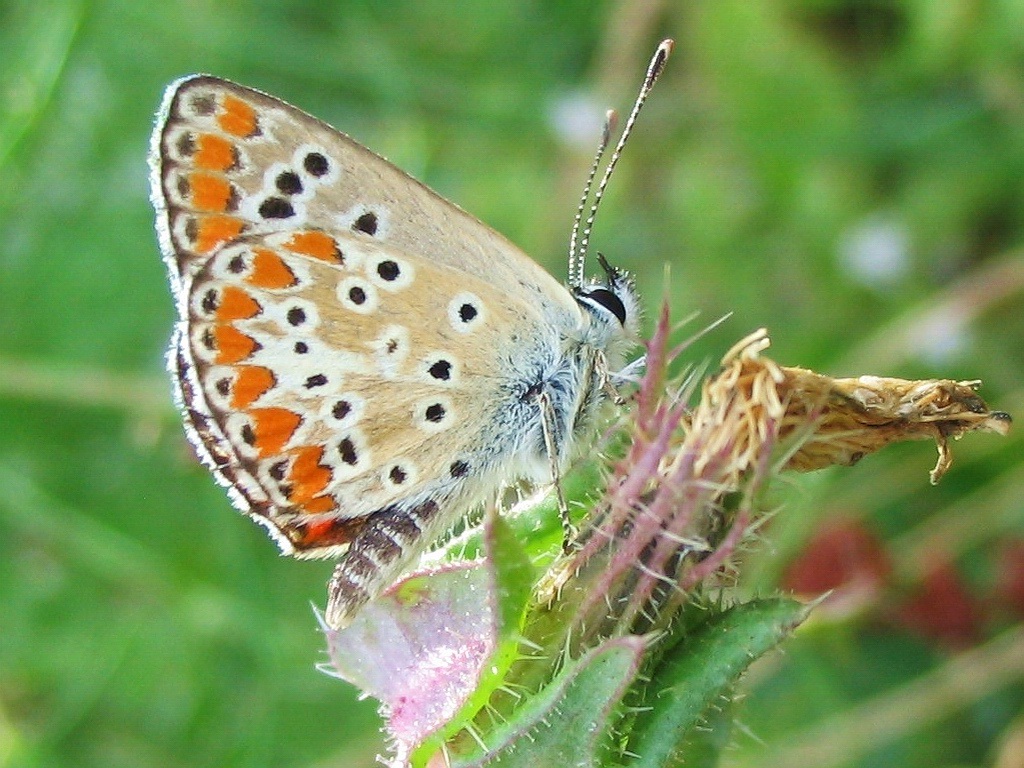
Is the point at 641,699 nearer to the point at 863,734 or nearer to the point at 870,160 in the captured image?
the point at 863,734

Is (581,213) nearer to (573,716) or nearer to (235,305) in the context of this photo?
(235,305)

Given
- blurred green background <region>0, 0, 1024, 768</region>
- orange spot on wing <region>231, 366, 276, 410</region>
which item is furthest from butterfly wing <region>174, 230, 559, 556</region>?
blurred green background <region>0, 0, 1024, 768</region>

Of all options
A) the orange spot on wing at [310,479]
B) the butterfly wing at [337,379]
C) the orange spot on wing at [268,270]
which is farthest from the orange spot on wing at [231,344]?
the orange spot on wing at [310,479]

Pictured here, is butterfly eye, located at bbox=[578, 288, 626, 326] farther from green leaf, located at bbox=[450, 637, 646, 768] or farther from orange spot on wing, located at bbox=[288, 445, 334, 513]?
green leaf, located at bbox=[450, 637, 646, 768]

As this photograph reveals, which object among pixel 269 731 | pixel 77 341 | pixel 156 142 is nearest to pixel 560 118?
pixel 77 341

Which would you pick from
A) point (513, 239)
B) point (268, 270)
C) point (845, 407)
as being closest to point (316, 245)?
point (268, 270)

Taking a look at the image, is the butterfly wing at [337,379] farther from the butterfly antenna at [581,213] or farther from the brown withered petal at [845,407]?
the brown withered petal at [845,407]

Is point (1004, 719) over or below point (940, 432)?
below
